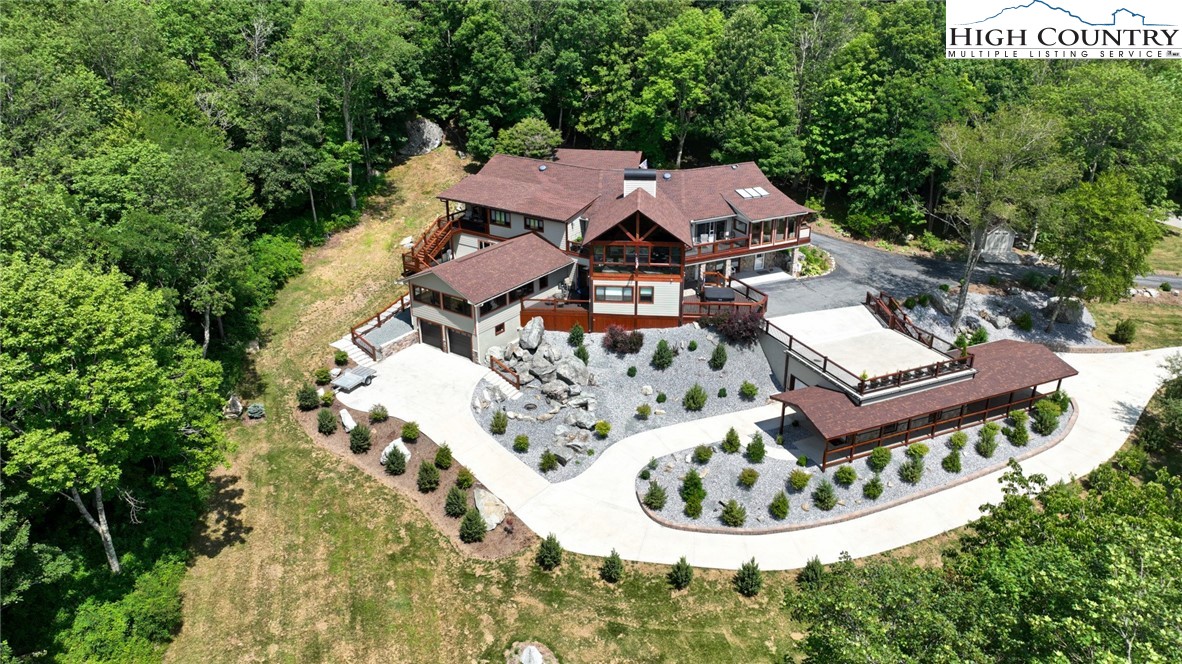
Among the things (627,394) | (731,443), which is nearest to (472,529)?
(627,394)

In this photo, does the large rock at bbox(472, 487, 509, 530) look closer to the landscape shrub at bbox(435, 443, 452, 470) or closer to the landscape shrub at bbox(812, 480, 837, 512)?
the landscape shrub at bbox(435, 443, 452, 470)

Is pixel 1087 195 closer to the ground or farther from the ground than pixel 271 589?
farther from the ground

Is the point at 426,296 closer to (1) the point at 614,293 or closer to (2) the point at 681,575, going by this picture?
(1) the point at 614,293

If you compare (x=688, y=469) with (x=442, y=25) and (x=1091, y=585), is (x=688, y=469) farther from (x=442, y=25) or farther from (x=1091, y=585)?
(x=442, y=25)

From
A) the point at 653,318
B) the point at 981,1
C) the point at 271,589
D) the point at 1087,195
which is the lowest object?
the point at 271,589

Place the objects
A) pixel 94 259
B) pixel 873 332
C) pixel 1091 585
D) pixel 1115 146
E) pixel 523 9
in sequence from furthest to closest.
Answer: pixel 523 9 → pixel 1115 146 → pixel 873 332 → pixel 94 259 → pixel 1091 585

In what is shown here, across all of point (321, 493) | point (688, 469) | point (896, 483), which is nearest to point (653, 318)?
point (688, 469)

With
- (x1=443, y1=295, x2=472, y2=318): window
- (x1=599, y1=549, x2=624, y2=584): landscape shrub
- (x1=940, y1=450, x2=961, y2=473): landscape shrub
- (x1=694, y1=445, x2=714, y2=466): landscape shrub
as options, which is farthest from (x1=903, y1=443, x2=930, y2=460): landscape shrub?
(x1=443, y1=295, x2=472, y2=318): window
